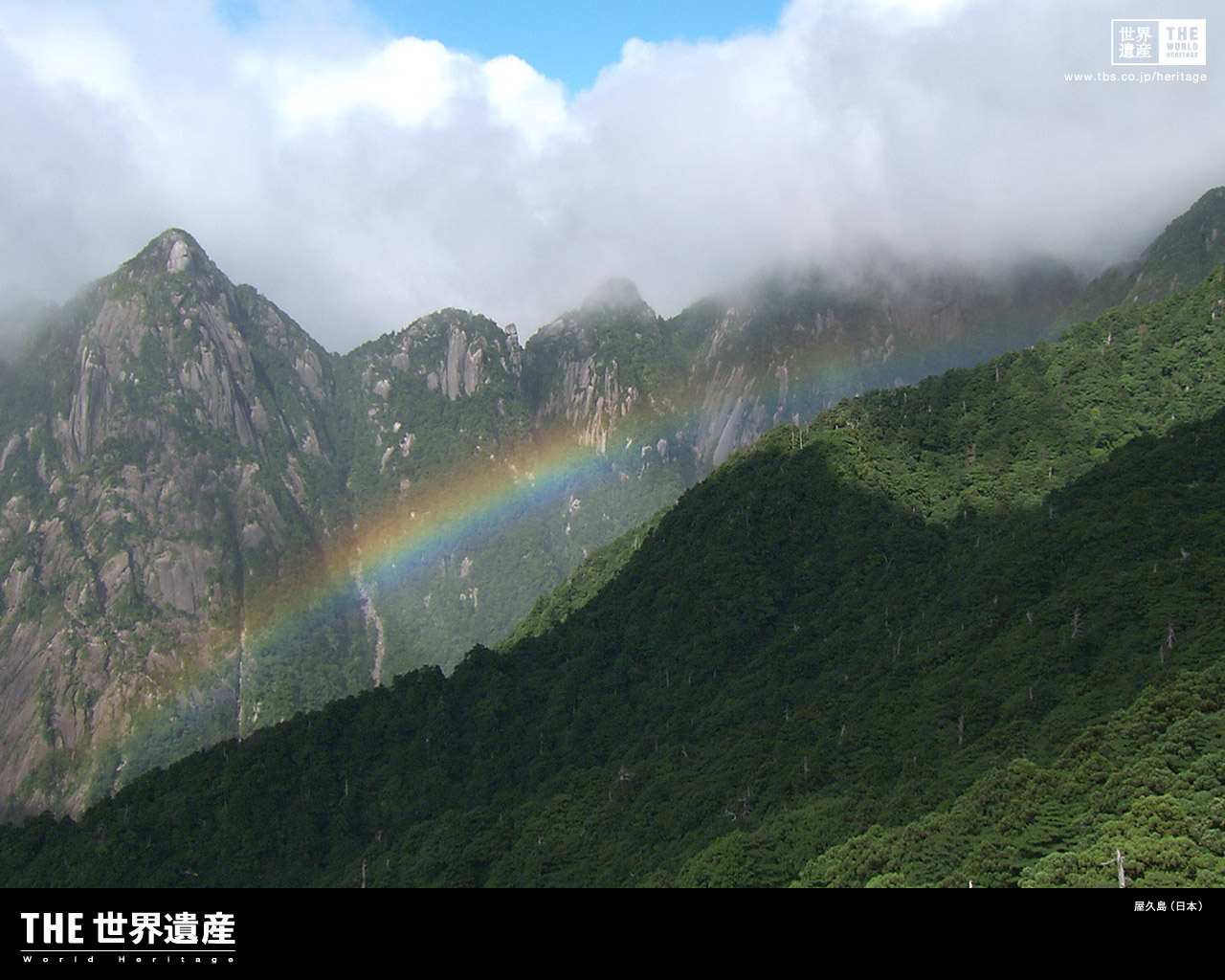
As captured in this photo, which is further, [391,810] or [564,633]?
[564,633]

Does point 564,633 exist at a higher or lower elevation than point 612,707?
higher

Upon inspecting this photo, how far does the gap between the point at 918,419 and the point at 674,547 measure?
4352cm

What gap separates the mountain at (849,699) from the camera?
79188 millimetres

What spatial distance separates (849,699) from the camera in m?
112

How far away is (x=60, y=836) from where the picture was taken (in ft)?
479

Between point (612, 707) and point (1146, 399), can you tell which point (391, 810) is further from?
point (1146, 399)

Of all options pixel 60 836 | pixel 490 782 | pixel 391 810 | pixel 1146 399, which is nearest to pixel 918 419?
pixel 1146 399

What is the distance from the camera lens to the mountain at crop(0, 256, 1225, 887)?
79.2m
